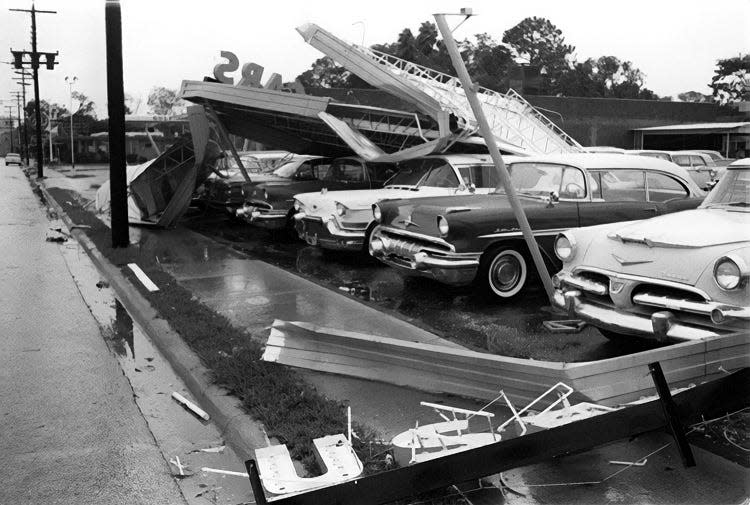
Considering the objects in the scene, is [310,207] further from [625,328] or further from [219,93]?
[625,328]

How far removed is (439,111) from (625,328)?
7530mm

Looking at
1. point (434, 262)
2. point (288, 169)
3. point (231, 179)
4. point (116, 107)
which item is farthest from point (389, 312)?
point (231, 179)

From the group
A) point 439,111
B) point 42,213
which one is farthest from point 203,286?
point 42,213

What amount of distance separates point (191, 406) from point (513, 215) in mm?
4027

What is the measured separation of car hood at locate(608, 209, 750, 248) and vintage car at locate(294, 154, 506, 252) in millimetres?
4235

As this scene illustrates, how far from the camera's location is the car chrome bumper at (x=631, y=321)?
4.82 meters

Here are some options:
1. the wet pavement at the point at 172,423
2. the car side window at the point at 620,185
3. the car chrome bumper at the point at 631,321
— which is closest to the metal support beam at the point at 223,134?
the wet pavement at the point at 172,423

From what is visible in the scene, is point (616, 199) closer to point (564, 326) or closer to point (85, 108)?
point (564, 326)

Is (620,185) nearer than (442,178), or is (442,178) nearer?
(620,185)

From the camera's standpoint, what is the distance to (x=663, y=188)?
8.26 meters

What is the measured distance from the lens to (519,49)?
31.7 meters

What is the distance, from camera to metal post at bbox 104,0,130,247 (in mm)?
11062

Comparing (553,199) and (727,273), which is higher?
(553,199)

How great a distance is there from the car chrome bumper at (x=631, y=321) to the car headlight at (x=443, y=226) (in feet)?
5.96
